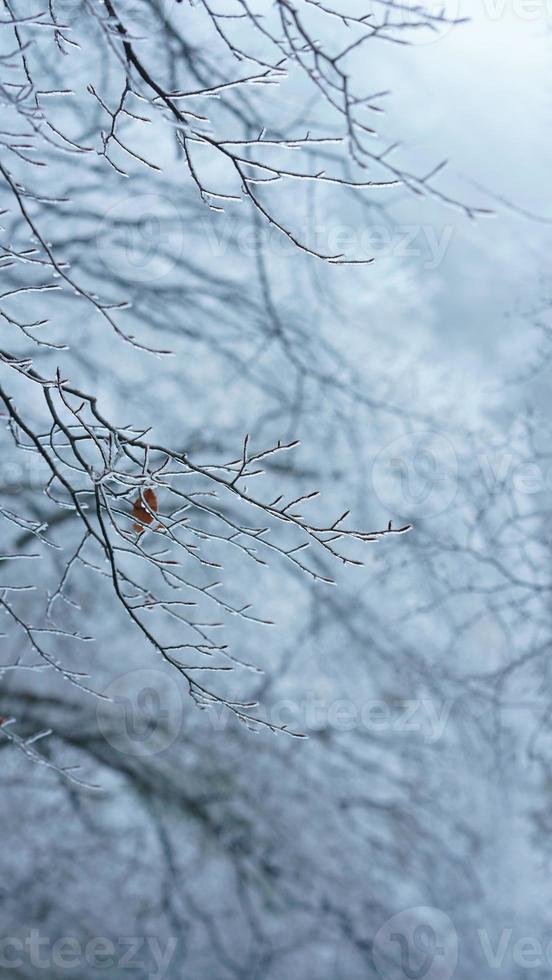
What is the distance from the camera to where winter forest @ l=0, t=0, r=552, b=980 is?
173 inches

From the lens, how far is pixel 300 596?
486cm

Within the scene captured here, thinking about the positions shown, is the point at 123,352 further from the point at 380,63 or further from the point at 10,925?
the point at 10,925

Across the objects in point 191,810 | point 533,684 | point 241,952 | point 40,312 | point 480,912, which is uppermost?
point 40,312

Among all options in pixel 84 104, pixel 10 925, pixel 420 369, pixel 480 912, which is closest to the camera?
pixel 84 104

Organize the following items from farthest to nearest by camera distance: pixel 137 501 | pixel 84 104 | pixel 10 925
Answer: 1. pixel 10 925
2. pixel 84 104
3. pixel 137 501

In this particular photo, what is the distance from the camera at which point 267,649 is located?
477 cm

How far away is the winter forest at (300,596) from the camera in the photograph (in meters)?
4.39

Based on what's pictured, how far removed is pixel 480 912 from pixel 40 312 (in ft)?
12.1

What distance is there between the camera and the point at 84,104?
3.88 m

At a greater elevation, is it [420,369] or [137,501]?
[420,369]

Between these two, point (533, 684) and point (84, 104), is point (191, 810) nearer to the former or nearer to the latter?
point (533, 684)

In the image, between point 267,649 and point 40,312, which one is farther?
point 267,649

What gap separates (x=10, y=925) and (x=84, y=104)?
12.2 ft

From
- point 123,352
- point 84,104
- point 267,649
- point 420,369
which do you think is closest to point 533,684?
point 267,649
